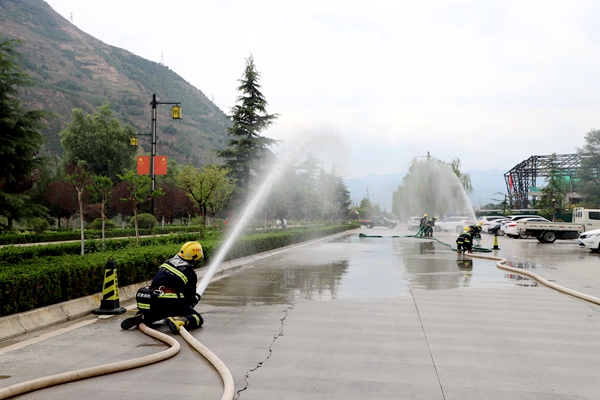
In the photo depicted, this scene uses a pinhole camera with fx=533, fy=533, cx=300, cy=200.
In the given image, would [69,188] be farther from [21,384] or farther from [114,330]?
[21,384]

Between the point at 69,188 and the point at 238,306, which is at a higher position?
the point at 69,188

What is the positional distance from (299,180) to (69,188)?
16576mm

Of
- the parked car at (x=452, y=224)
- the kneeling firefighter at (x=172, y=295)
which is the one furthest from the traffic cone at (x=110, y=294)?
the parked car at (x=452, y=224)

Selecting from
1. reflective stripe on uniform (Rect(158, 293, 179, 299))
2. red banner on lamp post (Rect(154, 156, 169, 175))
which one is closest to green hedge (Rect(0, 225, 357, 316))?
reflective stripe on uniform (Rect(158, 293, 179, 299))

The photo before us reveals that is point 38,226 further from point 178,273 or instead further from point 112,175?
point 178,273

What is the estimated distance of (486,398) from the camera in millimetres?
4887

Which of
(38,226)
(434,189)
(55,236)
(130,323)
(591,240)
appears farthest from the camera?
(434,189)

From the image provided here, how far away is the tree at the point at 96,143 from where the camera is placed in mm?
53500

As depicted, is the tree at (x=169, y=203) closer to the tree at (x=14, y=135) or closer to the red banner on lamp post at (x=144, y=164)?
the red banner on lamp post at (x=144, y=164)

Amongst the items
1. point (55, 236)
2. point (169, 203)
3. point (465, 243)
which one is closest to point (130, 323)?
point (465, 243)

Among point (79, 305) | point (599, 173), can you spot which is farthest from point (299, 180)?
point (599, 173)

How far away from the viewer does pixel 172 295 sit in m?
7.69

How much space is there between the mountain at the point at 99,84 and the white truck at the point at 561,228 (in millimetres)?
75565

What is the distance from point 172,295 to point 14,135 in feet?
17.1
